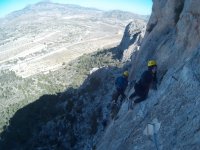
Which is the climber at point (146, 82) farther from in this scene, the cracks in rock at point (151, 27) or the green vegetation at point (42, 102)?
the green vegetation at point (42, 102)

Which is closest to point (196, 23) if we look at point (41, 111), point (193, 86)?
point (193, 86)

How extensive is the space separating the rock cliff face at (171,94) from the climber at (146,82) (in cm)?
44

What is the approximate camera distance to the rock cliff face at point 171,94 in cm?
1606

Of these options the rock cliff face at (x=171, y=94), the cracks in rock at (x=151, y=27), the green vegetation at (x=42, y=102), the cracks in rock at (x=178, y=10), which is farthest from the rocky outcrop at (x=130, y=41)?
the rock cliff face at (x=171, y=94)

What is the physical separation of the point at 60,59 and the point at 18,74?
104 feet

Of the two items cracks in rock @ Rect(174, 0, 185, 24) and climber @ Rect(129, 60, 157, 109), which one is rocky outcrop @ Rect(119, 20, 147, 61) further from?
climber @ Rect(129, 60, 157, 109)

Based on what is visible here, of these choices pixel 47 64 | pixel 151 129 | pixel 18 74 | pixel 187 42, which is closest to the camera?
pixel 151 129

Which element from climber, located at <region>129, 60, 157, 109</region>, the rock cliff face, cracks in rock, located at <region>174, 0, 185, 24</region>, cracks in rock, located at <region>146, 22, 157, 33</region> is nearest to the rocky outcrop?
cracks in rock, located at <region>146, 22, 157, 33</region>

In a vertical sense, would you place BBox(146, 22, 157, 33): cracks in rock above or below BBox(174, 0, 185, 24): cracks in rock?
below

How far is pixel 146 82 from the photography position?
20.8 metres

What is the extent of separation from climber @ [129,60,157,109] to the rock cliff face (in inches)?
17.5

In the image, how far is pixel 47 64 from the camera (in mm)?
189500

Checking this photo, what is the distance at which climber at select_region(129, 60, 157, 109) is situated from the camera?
813 inches

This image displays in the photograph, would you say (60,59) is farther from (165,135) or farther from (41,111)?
(165,135)
